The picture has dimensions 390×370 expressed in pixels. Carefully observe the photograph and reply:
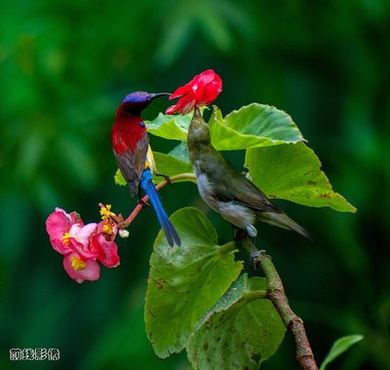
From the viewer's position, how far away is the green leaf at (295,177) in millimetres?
599

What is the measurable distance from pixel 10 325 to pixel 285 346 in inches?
27.4

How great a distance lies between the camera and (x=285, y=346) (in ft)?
7.60

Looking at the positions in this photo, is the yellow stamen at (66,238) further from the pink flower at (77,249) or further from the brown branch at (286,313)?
the brown branch at (286,313)

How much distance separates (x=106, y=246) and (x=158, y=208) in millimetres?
38

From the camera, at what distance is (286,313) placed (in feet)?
1.76

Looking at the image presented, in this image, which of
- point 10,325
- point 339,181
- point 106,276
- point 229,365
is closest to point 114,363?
point 106,276

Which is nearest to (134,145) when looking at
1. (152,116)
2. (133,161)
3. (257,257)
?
(133,161)

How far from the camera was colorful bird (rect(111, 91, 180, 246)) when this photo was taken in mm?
613

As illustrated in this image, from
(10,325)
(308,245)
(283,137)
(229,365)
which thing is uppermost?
(283,137)

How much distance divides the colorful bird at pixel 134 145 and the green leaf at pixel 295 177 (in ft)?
0.23

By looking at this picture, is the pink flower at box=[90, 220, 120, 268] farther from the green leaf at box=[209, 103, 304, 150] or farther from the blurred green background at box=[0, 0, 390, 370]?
the blurred green background at box=[0, 0, 390, 370]

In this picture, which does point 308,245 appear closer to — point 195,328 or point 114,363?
point 114,363

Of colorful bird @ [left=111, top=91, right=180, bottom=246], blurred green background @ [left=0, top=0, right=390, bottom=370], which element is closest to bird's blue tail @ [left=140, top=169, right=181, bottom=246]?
colorful bird @ [left=111, top=91, right=180, bottom=246]

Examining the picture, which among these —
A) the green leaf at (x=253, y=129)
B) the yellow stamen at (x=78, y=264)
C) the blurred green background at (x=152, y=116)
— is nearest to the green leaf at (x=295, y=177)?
the green leaf at (x=253, y=129)
